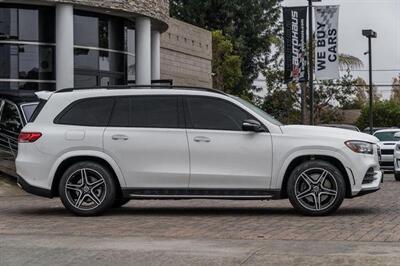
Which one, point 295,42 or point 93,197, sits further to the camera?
point 295,42

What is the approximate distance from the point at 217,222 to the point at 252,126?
1491 mm

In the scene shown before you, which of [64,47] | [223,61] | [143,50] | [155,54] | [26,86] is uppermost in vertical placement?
[223,61]

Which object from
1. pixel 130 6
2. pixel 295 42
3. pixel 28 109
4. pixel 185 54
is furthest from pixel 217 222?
pixel 185 54

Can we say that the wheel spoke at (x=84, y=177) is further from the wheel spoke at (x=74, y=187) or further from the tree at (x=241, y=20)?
→ the tree at (x=241, y=20)

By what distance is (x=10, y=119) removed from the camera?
16469 mm

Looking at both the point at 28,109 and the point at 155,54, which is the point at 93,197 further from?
the point at 155,54

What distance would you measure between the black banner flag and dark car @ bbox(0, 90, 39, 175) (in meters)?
13.1

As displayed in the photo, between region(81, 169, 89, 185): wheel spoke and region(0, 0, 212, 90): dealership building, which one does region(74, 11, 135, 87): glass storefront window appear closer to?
region(0, 0, 212, 90): dealership building

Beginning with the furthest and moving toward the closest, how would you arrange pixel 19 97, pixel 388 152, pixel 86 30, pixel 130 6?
1. pixel 86 30
2. pixel 130 6
3. pixel 388 152
4. pixel 19 97

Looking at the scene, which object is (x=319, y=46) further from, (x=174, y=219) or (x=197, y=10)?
(x=197, y=10)

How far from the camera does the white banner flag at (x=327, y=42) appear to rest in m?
26.0

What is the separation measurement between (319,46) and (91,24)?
28.2 feet

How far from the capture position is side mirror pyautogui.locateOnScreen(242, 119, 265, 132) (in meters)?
10.0

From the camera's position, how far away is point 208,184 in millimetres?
10156
